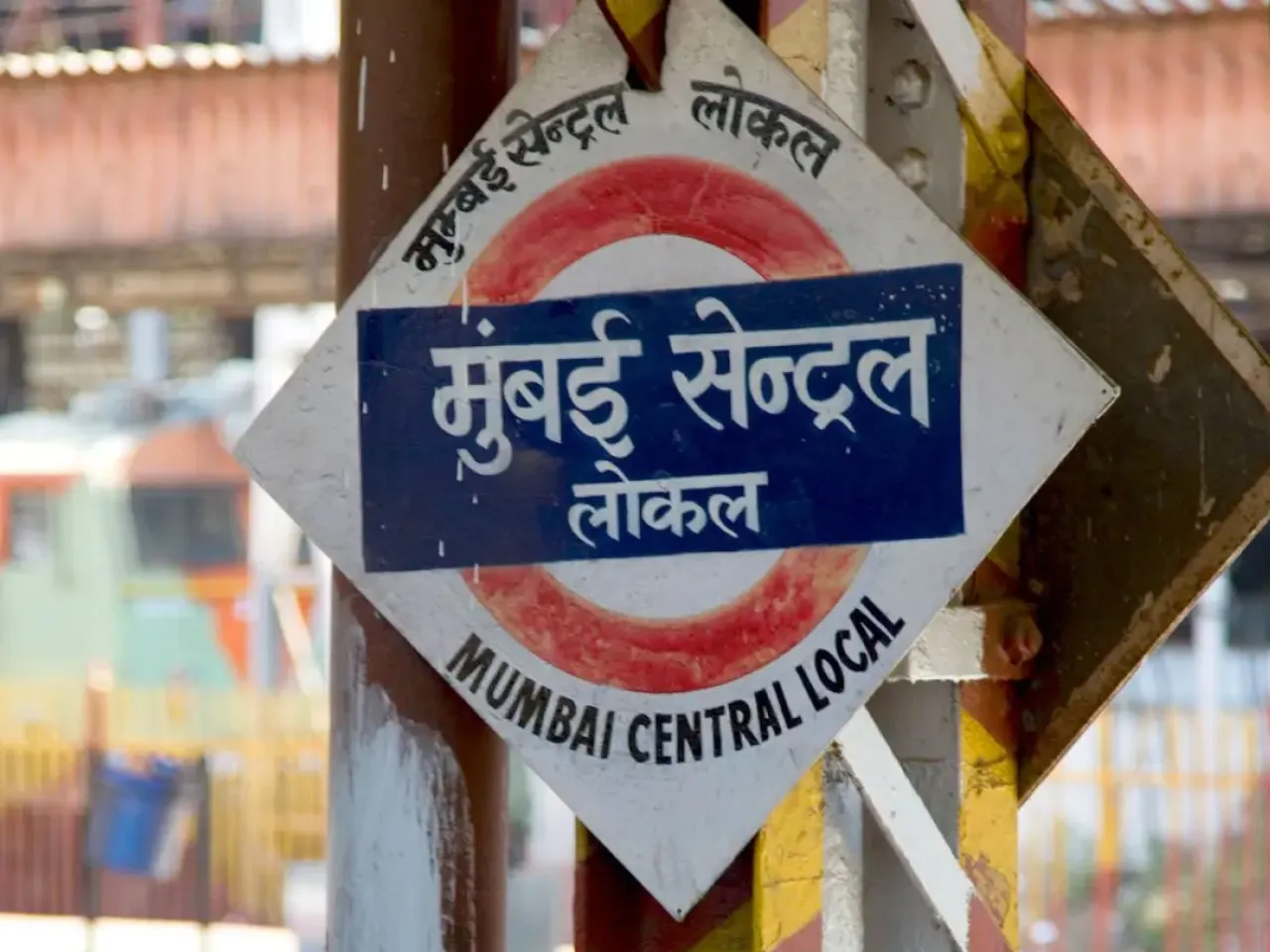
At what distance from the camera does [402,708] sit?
174 cm

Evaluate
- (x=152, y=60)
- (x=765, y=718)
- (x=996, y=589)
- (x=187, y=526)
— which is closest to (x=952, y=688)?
(x=996, y=589)

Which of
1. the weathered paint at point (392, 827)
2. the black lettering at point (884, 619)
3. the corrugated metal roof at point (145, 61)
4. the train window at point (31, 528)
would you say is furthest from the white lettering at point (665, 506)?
the train window at point (31, 528)

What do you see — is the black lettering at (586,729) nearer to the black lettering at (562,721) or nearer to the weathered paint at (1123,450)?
the black lettering at (562,721)

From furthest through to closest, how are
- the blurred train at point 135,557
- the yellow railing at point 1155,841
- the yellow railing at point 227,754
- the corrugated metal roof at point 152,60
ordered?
the blurred train at point 135,557
the yellow railing at point 227,754
the yellow railing at point 1155,841
the corrugated metal roof at point 152,60

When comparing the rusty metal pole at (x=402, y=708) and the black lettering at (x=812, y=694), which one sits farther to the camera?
the rusty metal pole at (x=402, y=708)

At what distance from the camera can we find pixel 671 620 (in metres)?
1.46

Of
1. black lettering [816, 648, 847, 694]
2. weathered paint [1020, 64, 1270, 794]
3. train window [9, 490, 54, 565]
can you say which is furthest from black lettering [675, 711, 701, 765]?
train window [9, 490, 54, 565]

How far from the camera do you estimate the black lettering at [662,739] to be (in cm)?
144

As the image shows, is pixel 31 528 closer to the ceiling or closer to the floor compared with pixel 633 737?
closer to the floor

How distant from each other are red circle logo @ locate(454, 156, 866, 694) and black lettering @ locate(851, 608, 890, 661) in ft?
0.08

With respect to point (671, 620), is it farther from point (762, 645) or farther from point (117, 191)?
point (117, 191)

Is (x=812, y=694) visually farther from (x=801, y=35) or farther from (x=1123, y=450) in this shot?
(x=801, y=35)

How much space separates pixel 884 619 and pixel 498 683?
0.35 metres

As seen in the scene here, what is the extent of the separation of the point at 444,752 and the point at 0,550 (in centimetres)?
1012
